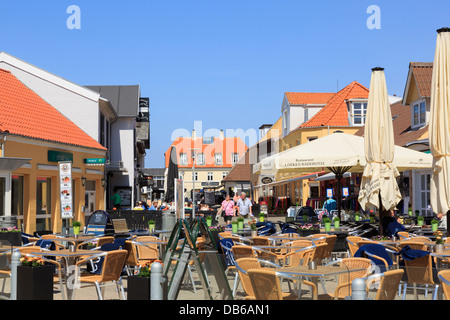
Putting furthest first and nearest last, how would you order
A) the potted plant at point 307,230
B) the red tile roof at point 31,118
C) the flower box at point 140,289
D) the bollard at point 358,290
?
the red tile roof at point 31,118 → the potted plant at point 307,230 → the flower box at point 140,289 → the bollard at point 358,290

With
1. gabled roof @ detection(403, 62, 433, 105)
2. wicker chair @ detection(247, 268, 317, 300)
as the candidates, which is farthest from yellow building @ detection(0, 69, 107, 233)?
gabled roof @ detection(403, 62, 433, 105)

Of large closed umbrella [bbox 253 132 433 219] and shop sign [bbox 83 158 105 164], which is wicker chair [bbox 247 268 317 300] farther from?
shop sign [bbox 83 158 105 164]

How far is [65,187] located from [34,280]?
11.9m

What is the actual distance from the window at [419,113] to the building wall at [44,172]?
45.9 ft

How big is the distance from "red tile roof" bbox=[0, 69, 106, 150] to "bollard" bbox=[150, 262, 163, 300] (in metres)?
15.6

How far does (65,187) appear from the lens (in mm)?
19656

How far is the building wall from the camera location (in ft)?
71.6

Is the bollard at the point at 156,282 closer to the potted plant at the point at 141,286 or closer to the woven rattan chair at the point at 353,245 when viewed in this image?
the potted plant at the point at 141,286

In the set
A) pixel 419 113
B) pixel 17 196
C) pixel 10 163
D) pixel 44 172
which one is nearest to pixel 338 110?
pixel 419 113

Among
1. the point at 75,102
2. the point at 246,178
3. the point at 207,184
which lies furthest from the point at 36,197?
the point at 207,184

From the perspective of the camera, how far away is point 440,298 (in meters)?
6.41

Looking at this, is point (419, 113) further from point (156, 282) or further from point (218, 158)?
point (218, 158)

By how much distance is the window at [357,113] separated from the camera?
45250 mm

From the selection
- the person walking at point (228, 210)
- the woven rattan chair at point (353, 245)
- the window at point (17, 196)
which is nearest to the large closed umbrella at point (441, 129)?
the woven rattan chair at point (353, 245)
